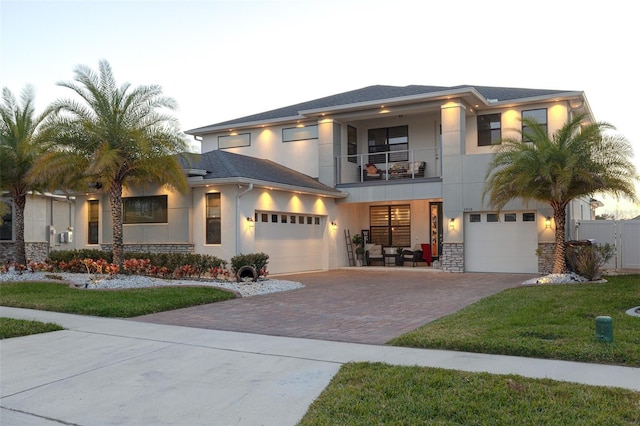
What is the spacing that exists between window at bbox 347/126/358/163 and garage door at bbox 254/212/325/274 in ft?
11.3

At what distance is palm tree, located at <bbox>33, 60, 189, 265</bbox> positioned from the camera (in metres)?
15.5

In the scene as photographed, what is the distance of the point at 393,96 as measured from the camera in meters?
21.5

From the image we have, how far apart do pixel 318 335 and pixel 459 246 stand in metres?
12.9

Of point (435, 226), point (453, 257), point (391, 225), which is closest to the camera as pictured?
point (453, 257)

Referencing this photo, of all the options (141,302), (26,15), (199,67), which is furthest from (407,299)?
(199,67)

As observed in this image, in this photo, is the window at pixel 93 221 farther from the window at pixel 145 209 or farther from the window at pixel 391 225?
the window at pixel 391 225

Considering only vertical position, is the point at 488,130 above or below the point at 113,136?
above

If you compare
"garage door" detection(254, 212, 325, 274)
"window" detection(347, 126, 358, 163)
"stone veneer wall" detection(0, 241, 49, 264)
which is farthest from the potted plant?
"stone veneer wall" detection(0, 241, 49, 264)

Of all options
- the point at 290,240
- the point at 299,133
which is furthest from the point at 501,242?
the point at 299,133

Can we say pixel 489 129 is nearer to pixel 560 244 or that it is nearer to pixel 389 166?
pixel 389 166

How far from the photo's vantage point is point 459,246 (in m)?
20.3

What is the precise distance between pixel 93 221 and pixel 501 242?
15.8 meters

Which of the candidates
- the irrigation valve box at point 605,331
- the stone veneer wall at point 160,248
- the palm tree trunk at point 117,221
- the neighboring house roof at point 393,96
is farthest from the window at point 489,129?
the irrigation valve box at point 605,331

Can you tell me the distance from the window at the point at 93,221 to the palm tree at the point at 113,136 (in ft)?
16.5
